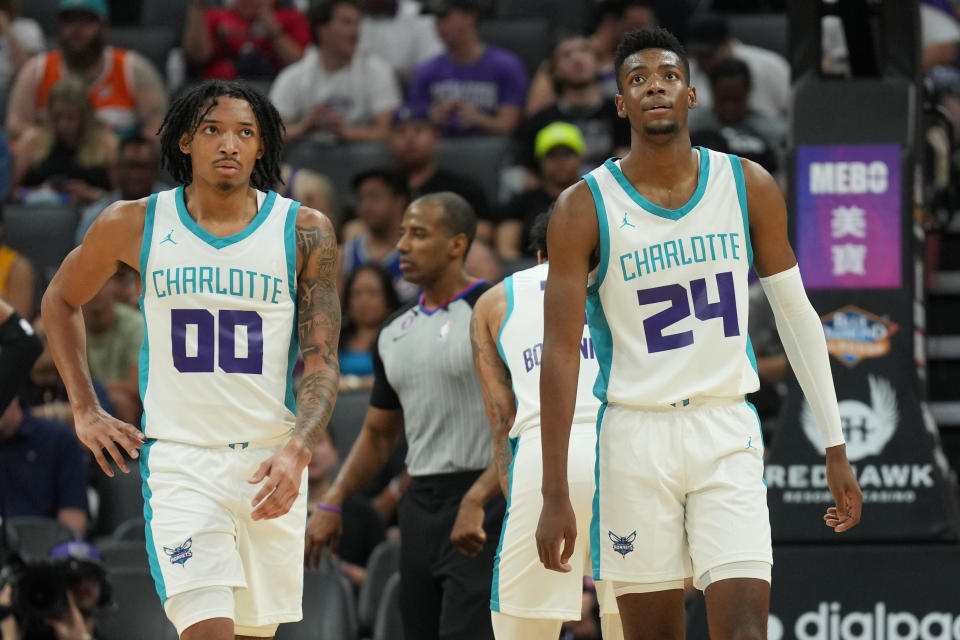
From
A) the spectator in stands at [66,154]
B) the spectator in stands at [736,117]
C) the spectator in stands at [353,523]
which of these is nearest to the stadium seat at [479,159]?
the spectator in stands at [736,117]

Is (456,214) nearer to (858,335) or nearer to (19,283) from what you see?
(858,335)

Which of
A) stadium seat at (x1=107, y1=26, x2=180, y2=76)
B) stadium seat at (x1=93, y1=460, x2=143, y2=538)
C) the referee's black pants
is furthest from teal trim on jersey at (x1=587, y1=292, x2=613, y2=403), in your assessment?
stadium seat at (x1=107, y1=26, x2=180, y2=76)

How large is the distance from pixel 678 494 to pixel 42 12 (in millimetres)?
10360

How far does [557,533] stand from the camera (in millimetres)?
4238

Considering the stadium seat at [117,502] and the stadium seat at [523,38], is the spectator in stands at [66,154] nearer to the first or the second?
the stadium seat at [117,502]

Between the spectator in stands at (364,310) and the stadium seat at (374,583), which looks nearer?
the stadium seat at (374,583)

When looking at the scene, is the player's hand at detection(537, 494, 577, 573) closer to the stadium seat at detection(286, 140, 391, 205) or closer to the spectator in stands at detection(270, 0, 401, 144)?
the stadium seat at detection(286, 140, 391, 205)

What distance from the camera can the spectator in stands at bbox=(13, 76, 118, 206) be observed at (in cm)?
1054

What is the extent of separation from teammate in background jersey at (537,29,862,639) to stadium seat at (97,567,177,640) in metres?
3.50

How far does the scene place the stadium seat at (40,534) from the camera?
744 cm

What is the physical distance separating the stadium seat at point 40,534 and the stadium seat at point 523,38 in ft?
19.1

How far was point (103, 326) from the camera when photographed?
9.24 meters

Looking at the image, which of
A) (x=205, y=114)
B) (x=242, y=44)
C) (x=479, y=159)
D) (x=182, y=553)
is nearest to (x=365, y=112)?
(x=479, y=159)

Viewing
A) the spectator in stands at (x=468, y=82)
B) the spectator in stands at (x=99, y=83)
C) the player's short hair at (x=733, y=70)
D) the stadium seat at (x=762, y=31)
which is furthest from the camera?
the stadium seat at (x=762, y=31)
